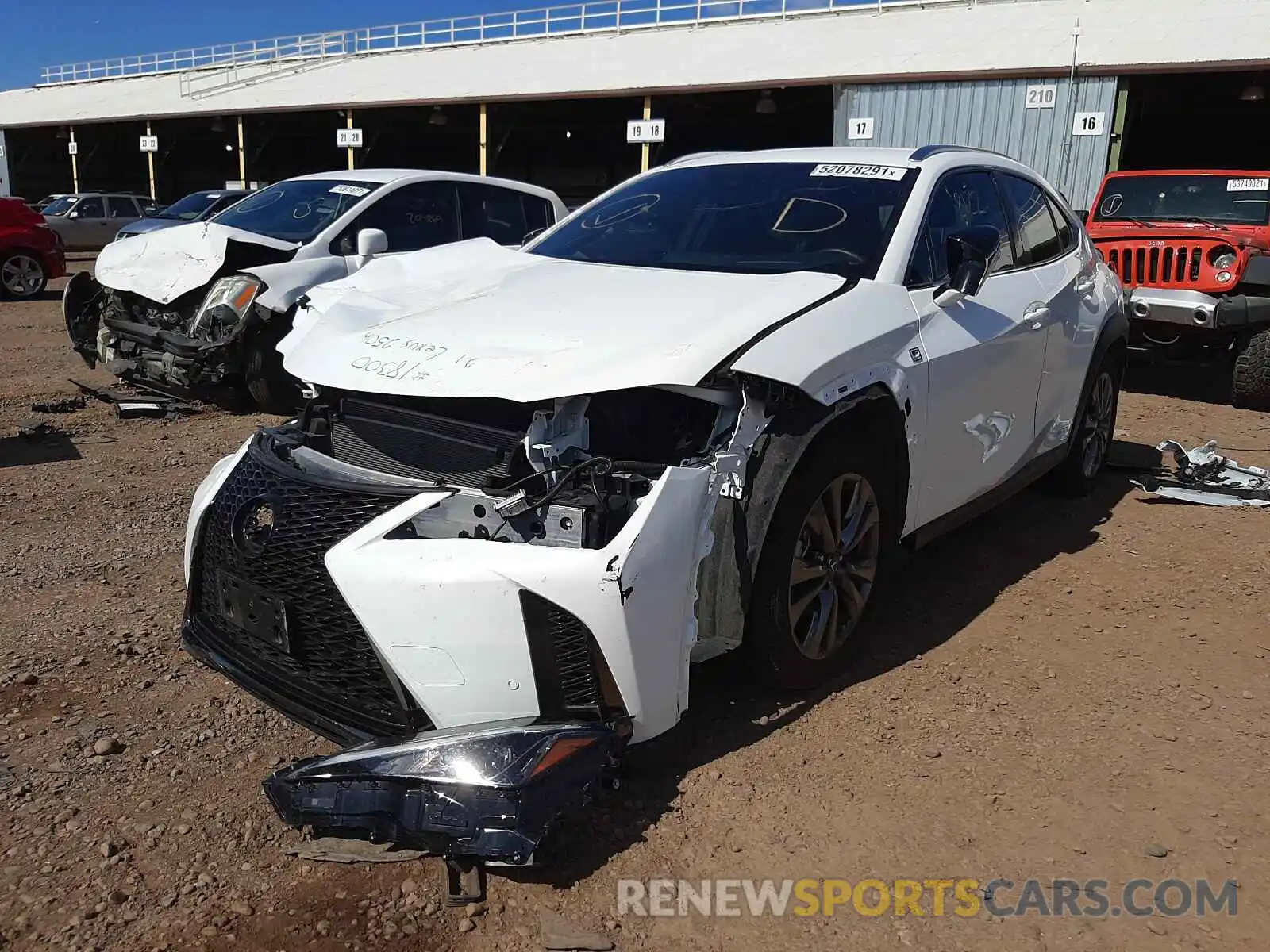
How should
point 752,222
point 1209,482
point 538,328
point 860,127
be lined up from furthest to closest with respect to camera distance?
point 860,127 < point 1209,482 < point 752,222 < point 538,328

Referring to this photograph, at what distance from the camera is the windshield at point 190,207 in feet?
58.4

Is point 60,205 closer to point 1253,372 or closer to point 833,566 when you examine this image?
point 1253,372

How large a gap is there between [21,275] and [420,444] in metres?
13.9

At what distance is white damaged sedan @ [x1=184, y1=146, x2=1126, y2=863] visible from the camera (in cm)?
245

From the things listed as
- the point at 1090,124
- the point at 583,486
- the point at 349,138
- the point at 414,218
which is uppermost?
the point at 1090,124

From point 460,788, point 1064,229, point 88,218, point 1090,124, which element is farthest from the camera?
point 88,218

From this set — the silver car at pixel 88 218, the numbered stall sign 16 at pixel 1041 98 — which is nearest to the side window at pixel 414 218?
the numbered stall sign 16 at pixel 1041 98

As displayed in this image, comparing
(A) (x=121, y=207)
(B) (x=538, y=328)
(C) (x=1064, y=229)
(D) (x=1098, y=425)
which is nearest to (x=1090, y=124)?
(D) (x=1098, y=425)

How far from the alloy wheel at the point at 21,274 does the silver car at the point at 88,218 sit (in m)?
8.92

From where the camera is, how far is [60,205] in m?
23.6

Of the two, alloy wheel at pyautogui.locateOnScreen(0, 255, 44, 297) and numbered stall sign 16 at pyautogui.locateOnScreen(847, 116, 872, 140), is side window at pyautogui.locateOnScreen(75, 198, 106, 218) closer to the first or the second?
alloy wheel at pyautogui.locateOnScreen(0, 255, 44, 297)

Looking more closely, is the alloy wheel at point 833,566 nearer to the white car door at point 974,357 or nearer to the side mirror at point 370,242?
the white car door at point 974,357

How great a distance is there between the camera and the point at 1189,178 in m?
9.43

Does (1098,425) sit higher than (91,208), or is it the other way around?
(91,208)
